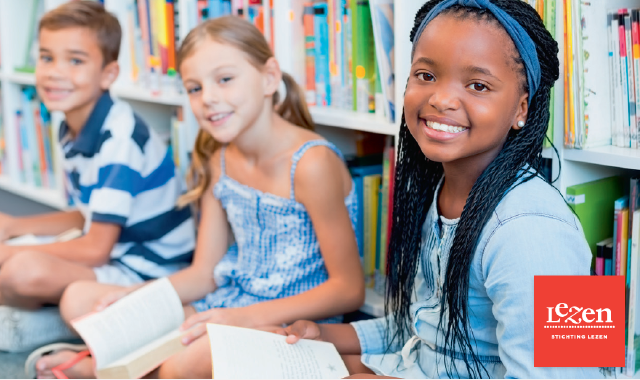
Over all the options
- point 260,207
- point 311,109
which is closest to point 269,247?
point 260,207

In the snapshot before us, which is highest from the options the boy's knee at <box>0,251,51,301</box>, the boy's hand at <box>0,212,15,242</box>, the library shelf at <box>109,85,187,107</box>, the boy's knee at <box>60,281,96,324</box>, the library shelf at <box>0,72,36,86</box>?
the library shelf at <box>0,72,36,86</box>

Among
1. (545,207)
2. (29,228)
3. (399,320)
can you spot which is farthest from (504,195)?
(29,228)

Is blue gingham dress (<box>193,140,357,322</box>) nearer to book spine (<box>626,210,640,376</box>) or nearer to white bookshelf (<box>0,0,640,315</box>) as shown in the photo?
white bookshelf (<box>0,0,640,315</box>)

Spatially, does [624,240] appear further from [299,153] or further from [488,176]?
[299,153]

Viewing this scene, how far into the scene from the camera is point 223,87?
1.26 meters

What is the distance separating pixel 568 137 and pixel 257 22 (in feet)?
2.52

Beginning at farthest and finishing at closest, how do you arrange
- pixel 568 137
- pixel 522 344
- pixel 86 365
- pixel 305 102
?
1. pixel 305 102
2. pixel 86 365
3. pixel 568 137
4. pixel 522 344

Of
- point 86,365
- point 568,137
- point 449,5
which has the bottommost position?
point 86,365

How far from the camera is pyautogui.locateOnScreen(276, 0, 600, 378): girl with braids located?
0.77 metres

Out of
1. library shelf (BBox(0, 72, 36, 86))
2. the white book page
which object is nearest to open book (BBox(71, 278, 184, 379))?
the white book page

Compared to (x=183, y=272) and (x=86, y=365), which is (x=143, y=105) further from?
(x=86, y=365)

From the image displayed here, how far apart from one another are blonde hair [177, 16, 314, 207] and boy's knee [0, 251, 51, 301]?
321 mm

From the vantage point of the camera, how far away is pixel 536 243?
77cm

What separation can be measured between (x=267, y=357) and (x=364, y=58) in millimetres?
624
